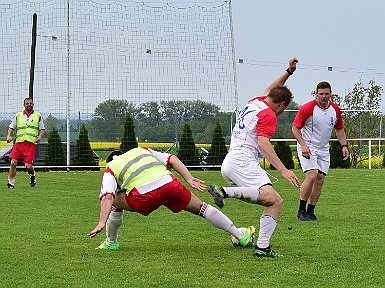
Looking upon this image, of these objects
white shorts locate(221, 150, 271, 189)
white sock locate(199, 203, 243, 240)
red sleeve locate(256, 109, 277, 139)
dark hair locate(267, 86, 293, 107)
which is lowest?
white sock locate(199, 203, 243, 240)

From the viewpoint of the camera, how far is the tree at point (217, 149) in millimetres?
30280

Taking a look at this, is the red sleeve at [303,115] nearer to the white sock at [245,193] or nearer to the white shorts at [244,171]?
the white shorts at [244,171]

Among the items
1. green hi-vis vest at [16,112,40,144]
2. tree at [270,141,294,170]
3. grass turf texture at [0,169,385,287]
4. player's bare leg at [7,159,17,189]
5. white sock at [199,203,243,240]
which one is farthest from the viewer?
tree at [270,141,294,170]

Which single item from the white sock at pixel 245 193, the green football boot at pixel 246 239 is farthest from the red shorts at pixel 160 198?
the green football boot at pixel 246 239

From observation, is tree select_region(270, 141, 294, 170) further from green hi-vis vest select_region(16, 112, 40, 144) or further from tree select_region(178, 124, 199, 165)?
green hi-vis vest select_region(16, 112, 40, 144)

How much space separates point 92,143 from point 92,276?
75.5 ft

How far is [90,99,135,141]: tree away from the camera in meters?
30.2

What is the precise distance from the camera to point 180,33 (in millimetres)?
30094

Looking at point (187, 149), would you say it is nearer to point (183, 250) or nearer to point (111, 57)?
point (111, 57)

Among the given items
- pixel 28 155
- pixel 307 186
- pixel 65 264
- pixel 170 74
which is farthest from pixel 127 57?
pixel 65 264

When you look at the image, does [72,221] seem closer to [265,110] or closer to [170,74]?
[265,110]

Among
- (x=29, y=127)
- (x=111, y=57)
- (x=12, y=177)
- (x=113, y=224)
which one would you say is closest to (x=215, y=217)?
(x=113, y=224)

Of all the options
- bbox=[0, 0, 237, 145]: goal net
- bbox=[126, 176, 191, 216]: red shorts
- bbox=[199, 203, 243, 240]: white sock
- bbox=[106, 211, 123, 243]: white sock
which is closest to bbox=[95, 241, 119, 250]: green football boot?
bbox=[106, 211, 123, 243]: white sock

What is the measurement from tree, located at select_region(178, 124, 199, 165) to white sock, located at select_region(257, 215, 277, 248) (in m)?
21.4
